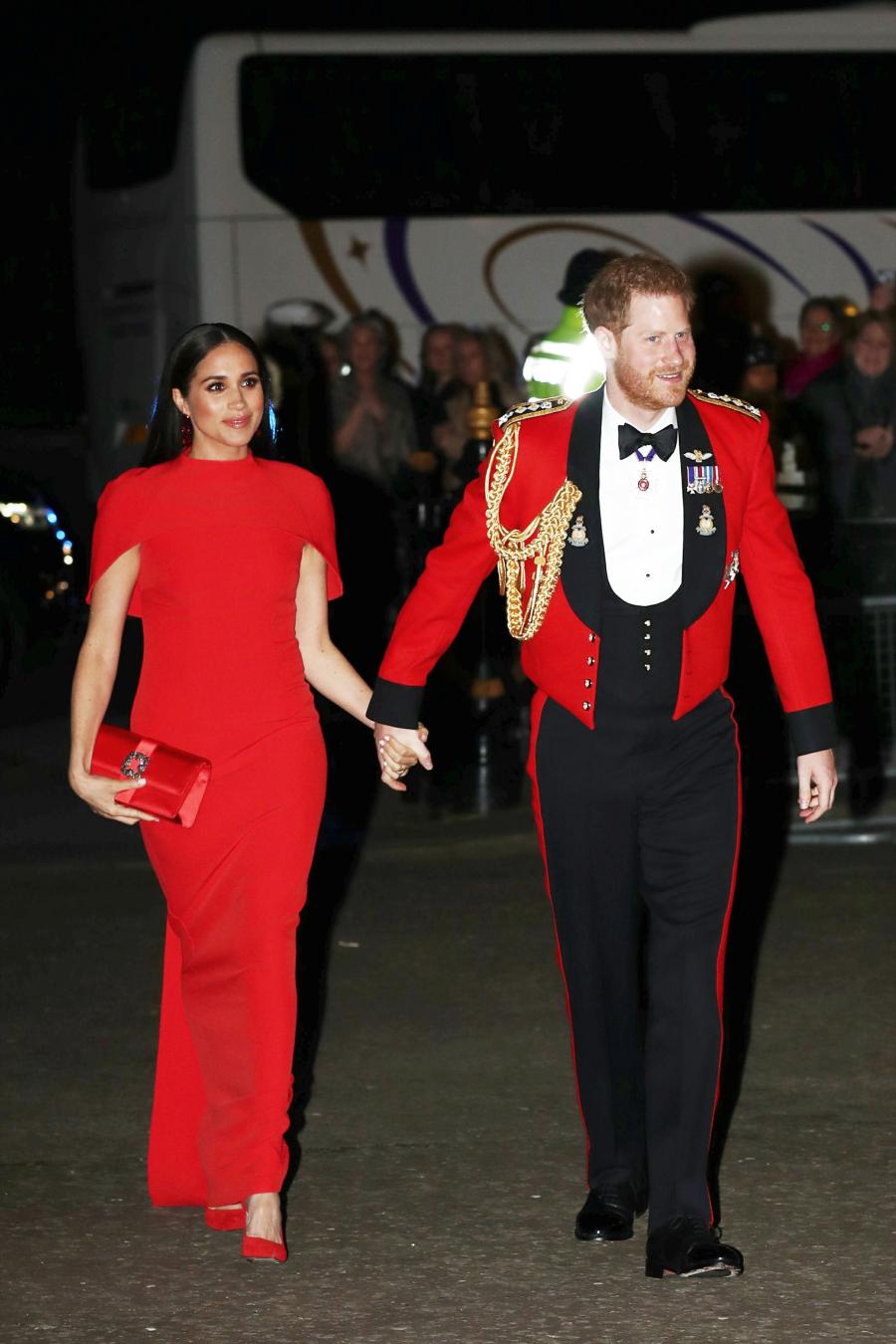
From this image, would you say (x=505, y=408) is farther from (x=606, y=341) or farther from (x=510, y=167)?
(x=606, y=341)

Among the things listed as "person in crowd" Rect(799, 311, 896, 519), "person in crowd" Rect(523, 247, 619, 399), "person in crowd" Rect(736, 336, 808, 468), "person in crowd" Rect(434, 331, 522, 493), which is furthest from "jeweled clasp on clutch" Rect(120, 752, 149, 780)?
"person in crowd" Rect(799, 311, 896, 519)

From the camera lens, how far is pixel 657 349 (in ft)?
14.2

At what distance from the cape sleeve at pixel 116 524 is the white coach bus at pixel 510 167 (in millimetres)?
12127

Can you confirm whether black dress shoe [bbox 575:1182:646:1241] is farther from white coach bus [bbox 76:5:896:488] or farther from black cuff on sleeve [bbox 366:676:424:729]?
white coach bus [bbox 76:5:896:488]

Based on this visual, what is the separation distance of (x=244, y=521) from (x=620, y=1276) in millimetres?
1669

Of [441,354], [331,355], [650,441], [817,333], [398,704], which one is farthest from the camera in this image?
[331,355]

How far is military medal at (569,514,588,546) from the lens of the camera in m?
4.46

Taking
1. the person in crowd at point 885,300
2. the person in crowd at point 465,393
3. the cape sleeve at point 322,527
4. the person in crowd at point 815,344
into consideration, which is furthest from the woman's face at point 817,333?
the cape sleeve at point 322,527

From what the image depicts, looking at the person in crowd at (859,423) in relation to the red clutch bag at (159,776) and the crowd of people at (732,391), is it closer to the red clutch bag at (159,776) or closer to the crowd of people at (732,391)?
the crowd of people at (732,391)

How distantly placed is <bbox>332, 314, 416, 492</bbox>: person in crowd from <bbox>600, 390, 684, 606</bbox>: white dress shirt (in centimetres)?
1049

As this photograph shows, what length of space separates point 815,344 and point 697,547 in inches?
420

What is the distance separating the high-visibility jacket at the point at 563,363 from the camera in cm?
957

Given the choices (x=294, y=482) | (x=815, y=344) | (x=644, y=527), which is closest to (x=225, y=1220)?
(x=294, y=482)

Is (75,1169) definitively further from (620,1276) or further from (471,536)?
(471,536)
